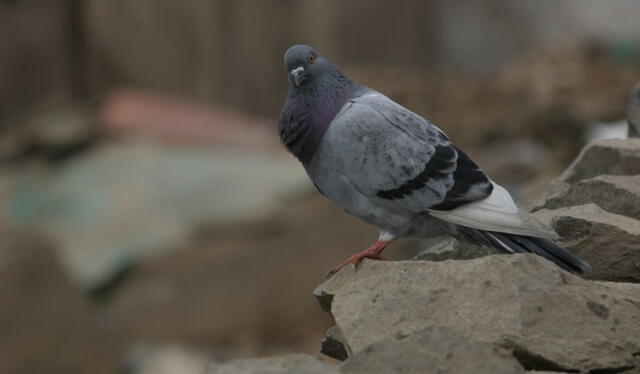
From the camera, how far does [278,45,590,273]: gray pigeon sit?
3135 millimetres

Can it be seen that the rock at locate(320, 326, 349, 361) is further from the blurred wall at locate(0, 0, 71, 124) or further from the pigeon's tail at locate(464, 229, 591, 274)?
the blurred wall at locate(0, 0, 71, 124)

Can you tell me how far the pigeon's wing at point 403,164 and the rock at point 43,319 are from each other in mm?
3256

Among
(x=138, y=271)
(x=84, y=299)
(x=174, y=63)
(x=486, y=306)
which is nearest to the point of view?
(x=486, y=306)

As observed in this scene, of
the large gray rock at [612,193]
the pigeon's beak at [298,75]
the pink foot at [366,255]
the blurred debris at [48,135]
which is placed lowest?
the blurred debris at [48,135]

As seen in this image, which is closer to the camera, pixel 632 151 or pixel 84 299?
pixel 632 151

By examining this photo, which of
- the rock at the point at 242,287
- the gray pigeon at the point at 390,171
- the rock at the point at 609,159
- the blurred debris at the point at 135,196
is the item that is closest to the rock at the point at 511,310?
the gray pigeon at the point at 390,171

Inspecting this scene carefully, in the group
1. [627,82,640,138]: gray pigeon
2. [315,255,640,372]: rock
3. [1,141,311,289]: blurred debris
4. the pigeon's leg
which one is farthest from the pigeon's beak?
[1,141,311,289]: blurred debris

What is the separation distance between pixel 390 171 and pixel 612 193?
2.20ft

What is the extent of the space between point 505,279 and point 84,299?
4.05 m

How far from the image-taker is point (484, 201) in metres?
3.14

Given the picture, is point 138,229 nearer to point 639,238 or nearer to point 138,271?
point 138,271

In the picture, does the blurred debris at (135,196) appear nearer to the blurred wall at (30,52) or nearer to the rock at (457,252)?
the blurred wall at (30,52)

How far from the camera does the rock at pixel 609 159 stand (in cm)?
354

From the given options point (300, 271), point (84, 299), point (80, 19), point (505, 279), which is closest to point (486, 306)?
point (505, 279)
